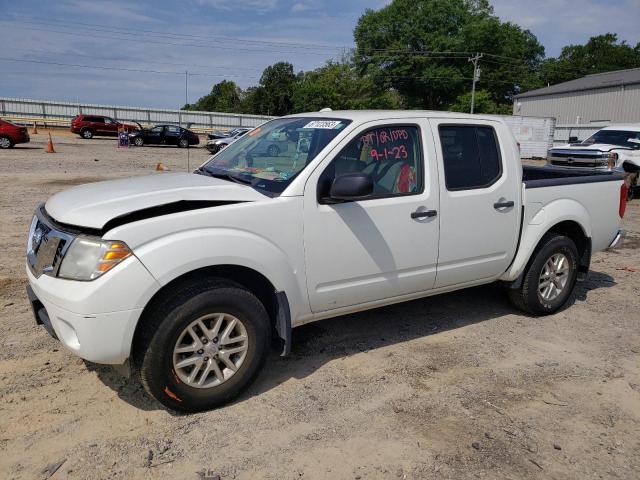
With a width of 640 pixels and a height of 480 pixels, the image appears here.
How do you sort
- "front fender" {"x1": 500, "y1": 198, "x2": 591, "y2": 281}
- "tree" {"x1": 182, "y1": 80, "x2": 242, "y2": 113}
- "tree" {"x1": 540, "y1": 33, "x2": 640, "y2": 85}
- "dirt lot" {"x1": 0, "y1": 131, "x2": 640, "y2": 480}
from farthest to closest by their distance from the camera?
"tree" {"x1": 182, "y1": 80, "x2": 242, "y2": 113}
"tree" {"x1": 540, "y1": 33, "x2": 640, "y2": 85}
"front fender" {"x1": 500, "y1": 198, "x2": 591, "y2": 281}
"dirt lot" {"x1": 0, "y1": 131, "x2": 640, "y2": 480}

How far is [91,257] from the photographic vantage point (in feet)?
9.80

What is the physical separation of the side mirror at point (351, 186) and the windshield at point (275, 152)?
12.3 inches

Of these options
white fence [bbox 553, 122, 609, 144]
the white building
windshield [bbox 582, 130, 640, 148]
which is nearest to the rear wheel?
windshield [bbox 582, 130, 640, 148]

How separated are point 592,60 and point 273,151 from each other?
96.4m

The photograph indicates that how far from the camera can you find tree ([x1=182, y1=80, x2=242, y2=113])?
92.6 m

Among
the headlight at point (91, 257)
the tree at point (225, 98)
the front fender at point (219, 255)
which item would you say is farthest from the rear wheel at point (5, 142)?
the tree at point (225, 98)

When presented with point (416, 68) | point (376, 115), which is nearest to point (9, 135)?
point (376, 115)

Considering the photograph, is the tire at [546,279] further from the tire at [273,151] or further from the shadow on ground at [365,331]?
the tire at [273,151]

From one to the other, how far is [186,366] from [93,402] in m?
0.72

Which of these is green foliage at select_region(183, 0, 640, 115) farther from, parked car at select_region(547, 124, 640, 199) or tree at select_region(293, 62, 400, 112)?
parked car at select_region(547, 124, 640, 199)

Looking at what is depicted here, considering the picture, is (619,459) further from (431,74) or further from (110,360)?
(431,74)

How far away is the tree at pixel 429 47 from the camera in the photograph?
6919cm

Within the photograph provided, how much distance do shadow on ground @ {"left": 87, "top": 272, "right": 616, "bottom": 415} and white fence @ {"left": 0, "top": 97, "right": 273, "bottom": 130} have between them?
3818 centimetres

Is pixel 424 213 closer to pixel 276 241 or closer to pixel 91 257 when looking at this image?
pixel 276 241
